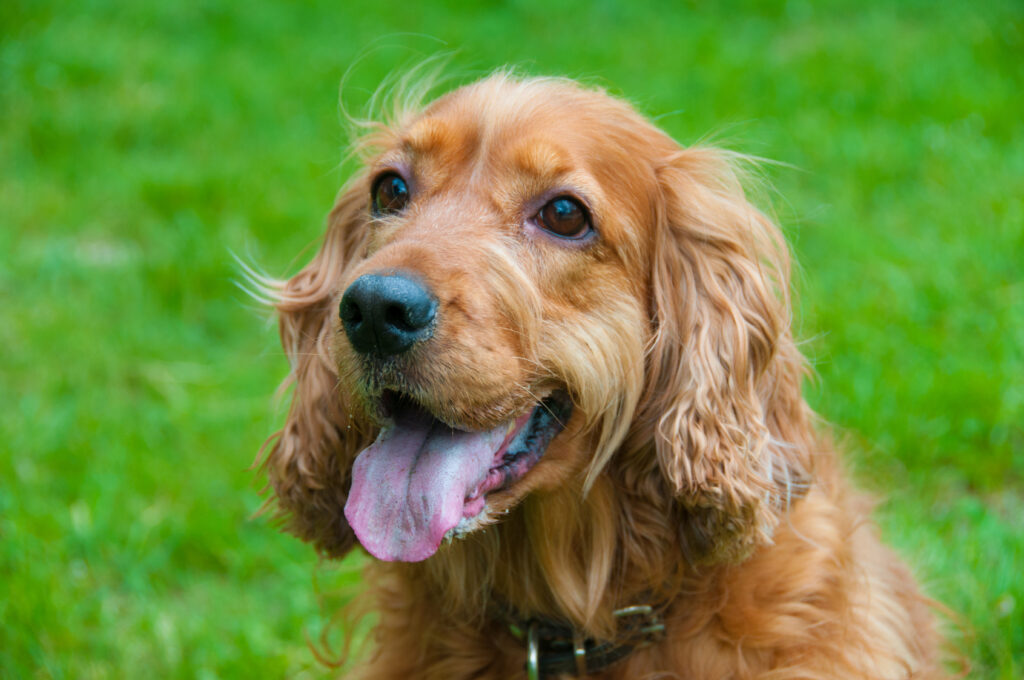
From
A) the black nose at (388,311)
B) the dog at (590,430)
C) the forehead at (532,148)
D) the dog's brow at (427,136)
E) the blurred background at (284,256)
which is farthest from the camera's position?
the blurred background at (284,256)

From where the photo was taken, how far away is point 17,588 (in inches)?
165

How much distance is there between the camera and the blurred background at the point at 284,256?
4414 millimetres

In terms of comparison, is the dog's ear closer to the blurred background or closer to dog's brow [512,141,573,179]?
the blurred background

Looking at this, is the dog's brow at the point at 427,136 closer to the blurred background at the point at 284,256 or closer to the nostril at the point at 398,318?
the nostril at the point at 398,318

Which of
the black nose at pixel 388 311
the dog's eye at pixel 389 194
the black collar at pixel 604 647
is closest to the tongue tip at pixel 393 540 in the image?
the black nose at pixel 388 311

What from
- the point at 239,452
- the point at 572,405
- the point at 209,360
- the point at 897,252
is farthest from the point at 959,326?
the point at 209,360

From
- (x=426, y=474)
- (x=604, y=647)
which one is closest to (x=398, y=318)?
(x=426, y=474)

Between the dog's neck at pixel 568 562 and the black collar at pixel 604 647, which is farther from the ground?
the dog's neck at pixel 568 562

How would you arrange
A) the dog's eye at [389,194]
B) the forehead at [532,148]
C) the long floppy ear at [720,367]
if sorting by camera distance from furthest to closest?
the dog's eye at [389,194]
the forehead at [532,148]
the long floppy ear at [720,367]

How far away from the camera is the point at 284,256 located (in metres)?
7.05

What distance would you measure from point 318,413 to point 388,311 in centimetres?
88

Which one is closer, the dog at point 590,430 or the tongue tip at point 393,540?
the tongue tip at point 393,540

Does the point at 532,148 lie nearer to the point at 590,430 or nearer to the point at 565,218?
the point at 565,218

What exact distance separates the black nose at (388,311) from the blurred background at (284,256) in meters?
1.21
